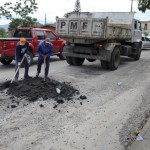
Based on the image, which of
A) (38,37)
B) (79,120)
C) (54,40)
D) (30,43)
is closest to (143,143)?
(79,120)

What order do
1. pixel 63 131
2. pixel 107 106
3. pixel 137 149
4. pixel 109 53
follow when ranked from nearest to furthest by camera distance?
1. pixel 137 149
2. pixel 63 131
3. pixel 107 106
4. pixel 109 53

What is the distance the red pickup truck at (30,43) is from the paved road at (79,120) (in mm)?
4245

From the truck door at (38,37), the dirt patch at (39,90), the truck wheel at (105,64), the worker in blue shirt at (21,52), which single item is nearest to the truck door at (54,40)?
the truck door at (38,37)

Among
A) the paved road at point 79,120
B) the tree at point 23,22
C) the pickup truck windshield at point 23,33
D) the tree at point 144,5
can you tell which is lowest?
the paved road at point 79,120

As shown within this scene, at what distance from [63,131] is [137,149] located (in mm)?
1506

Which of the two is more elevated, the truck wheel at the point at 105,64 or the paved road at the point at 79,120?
the truck wheel at the point at 105,64

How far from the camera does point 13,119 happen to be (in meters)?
6.45

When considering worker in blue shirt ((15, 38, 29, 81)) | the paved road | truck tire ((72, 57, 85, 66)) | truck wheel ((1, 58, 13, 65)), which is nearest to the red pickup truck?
truck wheel ((1, 58, 13, 65))

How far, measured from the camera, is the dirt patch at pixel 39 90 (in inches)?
319

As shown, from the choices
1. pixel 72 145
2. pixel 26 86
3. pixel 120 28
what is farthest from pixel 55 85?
pixel 120 28

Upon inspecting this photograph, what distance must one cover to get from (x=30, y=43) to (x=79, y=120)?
28.0 ft

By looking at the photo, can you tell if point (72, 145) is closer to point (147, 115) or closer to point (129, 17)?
point (147, 115)

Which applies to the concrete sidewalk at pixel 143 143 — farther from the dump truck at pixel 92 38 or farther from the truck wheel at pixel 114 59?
the truck wheel at pixel 114 59

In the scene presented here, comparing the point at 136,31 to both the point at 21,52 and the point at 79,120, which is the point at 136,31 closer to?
the point at 21,52
